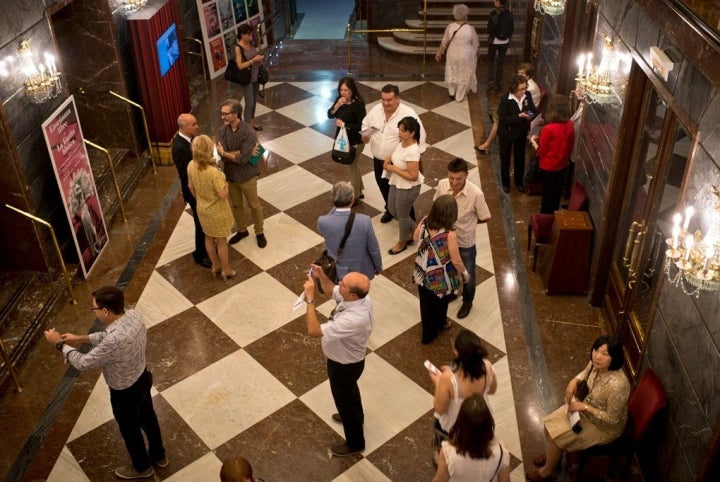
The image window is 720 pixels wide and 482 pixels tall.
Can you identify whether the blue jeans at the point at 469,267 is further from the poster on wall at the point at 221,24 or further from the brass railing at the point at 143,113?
the poster on wall at the point at 221,24

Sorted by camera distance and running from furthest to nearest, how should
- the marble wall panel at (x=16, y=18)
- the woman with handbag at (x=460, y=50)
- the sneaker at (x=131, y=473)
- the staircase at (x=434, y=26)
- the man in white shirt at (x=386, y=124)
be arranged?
1. the staircase at (x=434, y=26)
2. the woman with handbag at (x=460, y=50)
3. the man in white shirt at (x=386, y=124)
4. the marble wall panel at (x=16, y=18)
5. the sneaker at (x=131, y=473)

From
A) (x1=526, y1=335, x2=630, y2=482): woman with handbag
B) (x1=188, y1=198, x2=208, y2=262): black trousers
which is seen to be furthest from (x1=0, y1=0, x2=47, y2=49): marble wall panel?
(x1=526, y1=335, x2=630, y2=482): woman with handbag

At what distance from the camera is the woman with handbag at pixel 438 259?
15.7 ft

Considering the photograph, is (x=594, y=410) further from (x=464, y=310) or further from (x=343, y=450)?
(x=464, y=310)

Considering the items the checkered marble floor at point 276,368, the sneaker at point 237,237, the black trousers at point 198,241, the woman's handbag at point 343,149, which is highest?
the woman's handbag at point 343,149

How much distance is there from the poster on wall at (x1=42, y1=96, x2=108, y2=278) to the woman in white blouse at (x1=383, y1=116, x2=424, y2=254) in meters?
2.75

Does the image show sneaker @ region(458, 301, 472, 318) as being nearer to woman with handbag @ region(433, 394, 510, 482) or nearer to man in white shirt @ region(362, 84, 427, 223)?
man in white shirt @ region(362, 84, 427, 223)

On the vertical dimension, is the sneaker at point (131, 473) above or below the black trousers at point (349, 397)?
below

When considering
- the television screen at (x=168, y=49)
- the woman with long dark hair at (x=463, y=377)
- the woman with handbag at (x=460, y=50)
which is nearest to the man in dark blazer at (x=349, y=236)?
the woman with long dark hair at (x=463, y=377)

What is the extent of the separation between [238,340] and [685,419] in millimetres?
3258

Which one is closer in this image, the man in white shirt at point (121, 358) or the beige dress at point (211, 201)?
the man in white shirt at point (121, 358)

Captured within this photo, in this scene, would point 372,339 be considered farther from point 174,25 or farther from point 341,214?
point 174,25

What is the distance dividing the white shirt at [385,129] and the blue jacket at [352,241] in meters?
1.44

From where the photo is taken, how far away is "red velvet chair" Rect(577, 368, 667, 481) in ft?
13.3
